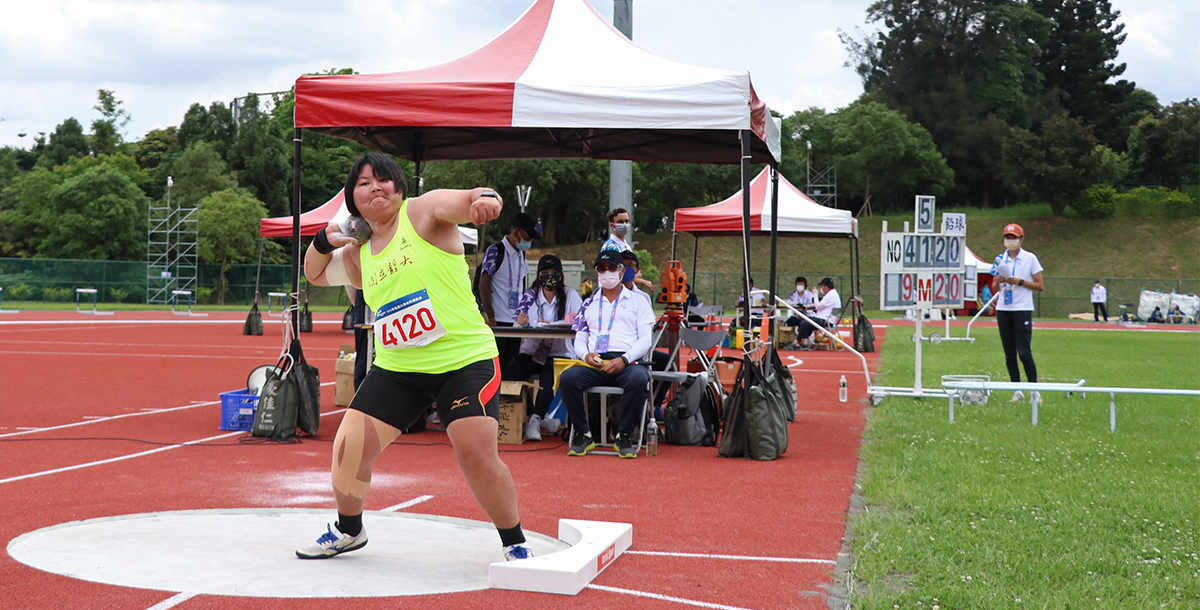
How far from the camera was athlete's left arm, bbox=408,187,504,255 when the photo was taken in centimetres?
406

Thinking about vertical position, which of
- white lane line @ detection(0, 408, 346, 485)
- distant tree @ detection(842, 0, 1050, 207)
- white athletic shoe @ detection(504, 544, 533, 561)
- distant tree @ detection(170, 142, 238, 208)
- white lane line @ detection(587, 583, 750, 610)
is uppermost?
distant tree @ detection(842, 0, 1050, 207)

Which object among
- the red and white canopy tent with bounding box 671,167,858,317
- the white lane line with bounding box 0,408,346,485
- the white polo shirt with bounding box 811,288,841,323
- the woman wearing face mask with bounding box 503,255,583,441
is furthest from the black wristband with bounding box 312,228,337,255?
the white polo shirt with bounding box 811,288,841,323

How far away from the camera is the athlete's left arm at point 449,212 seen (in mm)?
4062

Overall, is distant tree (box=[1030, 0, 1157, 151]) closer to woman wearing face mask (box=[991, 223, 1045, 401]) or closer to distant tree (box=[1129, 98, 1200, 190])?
distant tree (box=[1129, 98, 1200, 190])

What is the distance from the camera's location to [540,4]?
Result: 10.3 meters

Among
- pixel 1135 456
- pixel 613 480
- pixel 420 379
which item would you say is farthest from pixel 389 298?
pixel 1135 456

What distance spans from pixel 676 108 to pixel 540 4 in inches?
105

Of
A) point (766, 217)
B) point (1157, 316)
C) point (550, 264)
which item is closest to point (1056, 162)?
point (1157, 316)

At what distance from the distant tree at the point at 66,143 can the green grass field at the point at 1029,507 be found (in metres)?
83.4

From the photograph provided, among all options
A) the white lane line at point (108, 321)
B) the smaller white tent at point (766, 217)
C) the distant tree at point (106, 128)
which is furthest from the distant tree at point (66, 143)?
the smaller white tent at point (766, 217)

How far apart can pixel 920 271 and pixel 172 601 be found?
30.4 feet

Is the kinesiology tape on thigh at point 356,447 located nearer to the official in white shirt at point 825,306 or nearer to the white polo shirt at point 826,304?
the official in white shirt at point 825,306

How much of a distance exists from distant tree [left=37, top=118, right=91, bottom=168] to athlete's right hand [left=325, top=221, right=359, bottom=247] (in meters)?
85.6

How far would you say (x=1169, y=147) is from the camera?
72.4 m
